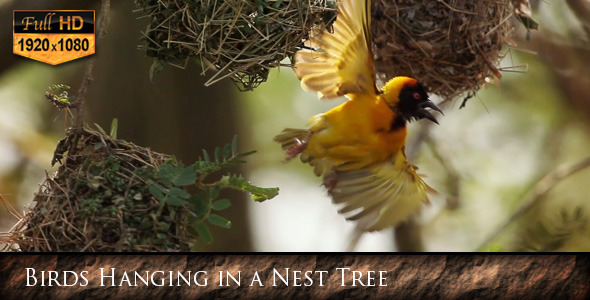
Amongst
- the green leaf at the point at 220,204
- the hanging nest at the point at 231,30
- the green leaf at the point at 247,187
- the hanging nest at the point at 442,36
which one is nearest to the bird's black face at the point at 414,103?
the hanging nest at the point at 442,36

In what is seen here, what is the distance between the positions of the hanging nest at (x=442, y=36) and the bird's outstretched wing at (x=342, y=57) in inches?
3.1

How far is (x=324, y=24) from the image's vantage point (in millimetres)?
2264

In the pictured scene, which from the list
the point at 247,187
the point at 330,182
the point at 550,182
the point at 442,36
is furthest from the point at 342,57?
the point at 550,182

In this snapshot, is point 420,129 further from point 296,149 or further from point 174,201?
point 174,201

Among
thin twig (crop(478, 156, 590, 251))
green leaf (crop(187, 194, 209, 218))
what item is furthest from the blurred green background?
green leaf (crop(187, 194, 209, 218))

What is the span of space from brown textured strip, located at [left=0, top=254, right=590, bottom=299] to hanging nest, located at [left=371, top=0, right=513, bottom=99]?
2.06 feet

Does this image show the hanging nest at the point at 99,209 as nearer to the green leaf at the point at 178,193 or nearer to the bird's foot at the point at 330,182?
the green leaf at the point at 178,193

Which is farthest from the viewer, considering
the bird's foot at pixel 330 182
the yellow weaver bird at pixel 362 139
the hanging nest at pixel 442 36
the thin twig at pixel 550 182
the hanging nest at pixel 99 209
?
the thin twig at pixel 550 182

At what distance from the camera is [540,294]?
228 centimetres

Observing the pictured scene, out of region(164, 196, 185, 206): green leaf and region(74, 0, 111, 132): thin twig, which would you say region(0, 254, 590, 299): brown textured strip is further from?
region(74, 0, 111, 132): thin twig

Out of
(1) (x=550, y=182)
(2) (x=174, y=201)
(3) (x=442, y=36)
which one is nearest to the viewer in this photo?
(2) (x=174, y=201)

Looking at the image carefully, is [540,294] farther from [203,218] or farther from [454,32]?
[203,218]

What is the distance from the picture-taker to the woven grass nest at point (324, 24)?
83.2 inches

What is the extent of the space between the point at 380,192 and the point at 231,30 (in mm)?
924
